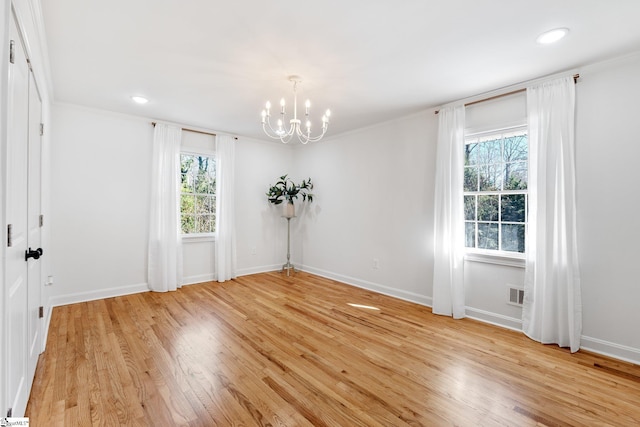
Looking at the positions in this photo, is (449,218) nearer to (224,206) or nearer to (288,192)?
(288,192)

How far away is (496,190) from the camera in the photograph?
11.2 ft

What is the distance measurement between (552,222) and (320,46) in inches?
111

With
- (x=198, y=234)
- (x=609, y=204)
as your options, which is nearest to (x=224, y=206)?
(x=198, y=234)

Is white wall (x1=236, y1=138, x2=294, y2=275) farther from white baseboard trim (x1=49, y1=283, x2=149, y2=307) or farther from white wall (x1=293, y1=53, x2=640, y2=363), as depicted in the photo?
white baseboard trim (x1=49, y1=283, x2=149, y2=307)

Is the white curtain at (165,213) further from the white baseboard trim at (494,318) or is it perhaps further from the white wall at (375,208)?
the white baseboard trim at (494,318)

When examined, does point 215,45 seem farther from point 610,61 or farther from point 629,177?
point 629,177

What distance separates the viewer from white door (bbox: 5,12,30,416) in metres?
1.44

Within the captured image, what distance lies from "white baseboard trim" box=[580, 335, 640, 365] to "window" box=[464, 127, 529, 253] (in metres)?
1.00

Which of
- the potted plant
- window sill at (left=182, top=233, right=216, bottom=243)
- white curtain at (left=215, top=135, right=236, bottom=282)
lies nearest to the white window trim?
the potted plant

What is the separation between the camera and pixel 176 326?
3.18 metres

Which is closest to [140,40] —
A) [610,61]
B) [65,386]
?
[65,386]

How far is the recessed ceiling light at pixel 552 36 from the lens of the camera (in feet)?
7.12

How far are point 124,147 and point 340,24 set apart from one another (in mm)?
3794

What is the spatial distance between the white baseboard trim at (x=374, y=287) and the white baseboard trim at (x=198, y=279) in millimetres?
1857
